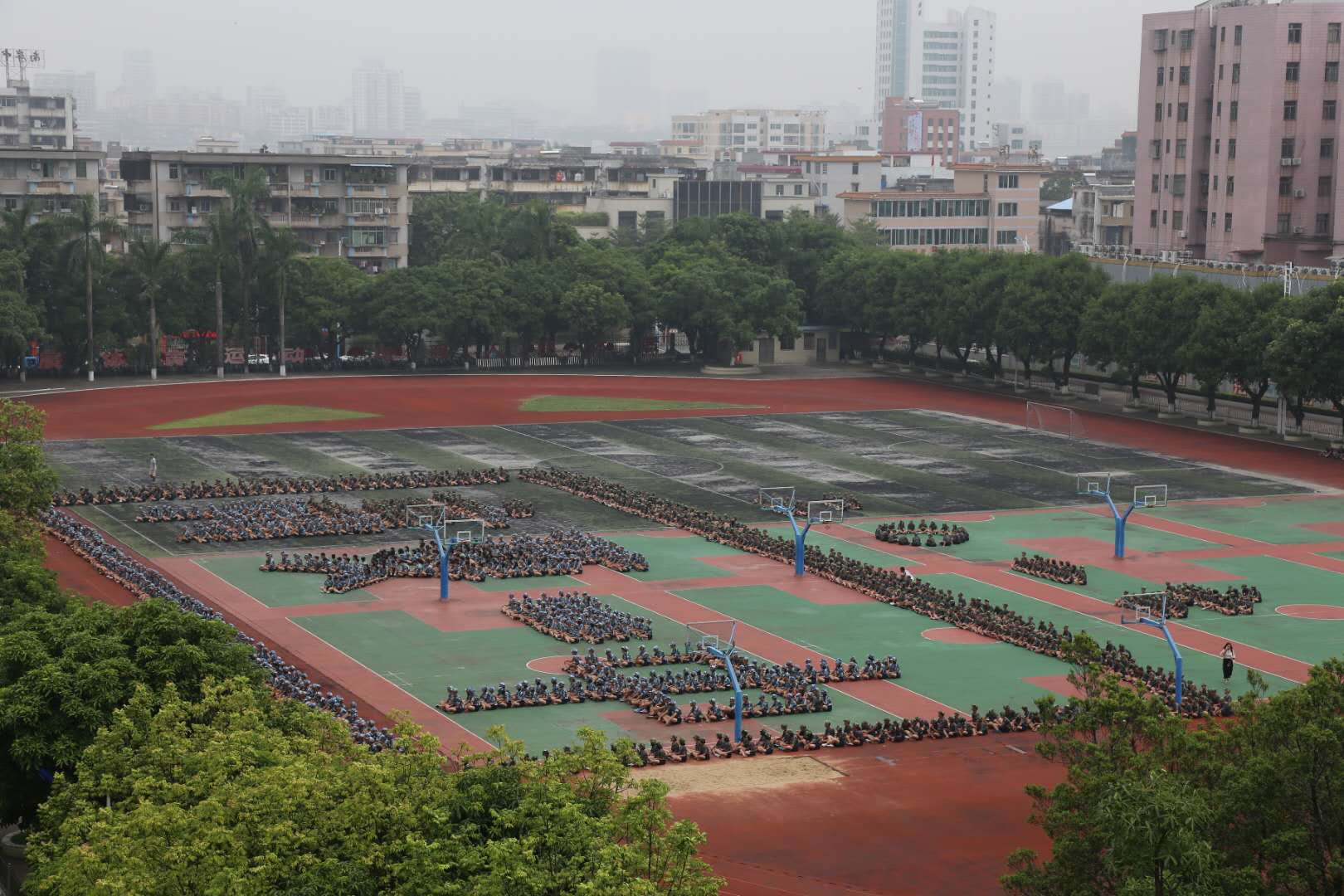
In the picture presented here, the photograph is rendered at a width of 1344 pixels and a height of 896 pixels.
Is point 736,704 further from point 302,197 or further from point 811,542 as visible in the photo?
point 302,197

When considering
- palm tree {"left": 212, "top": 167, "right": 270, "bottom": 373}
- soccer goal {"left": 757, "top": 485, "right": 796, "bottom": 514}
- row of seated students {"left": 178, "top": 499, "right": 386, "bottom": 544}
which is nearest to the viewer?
row of seated students {"left": 178, "top": 499, "right": 386, "bottom": 544}

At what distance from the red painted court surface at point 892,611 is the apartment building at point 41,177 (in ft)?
114

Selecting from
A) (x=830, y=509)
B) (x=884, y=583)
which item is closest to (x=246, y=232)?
(x=830, y=509)

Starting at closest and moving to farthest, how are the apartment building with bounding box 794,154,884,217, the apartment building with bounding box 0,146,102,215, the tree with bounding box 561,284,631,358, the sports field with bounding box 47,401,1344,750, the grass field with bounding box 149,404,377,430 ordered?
the sports field with bounding box 47,401,1344,750 < the grass field with bounding box 149,404,377,430 < the tree with bounding box 561,284,631,358 < the apartment building with bounding box 0,146,102,215 < the apartment building with bounding box 794,154,884,217

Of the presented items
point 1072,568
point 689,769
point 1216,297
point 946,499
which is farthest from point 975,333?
point 689,769

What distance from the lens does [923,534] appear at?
228ft

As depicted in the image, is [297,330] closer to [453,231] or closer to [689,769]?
[453,231]

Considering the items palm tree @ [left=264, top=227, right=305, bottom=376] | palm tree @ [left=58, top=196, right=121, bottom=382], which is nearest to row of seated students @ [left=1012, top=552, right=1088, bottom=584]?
palm tree @ [left=264, top=227, right=305, bottom=376]

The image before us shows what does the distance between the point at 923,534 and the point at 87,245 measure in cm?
6511

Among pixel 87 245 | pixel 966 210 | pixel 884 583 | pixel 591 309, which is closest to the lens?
pixel 884 583

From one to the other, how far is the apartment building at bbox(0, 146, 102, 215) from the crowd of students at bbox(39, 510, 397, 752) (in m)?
70.4

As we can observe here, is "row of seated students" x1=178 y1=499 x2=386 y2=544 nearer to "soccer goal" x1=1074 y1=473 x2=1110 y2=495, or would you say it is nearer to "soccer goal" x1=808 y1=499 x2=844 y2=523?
"soccer goal" x1=808 y1=499 x2=844 y2=523

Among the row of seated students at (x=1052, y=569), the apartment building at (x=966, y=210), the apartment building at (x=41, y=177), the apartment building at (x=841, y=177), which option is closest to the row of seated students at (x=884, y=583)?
the row of seated students at (x=1052, y=569)

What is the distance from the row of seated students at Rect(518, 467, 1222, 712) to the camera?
166 ft
